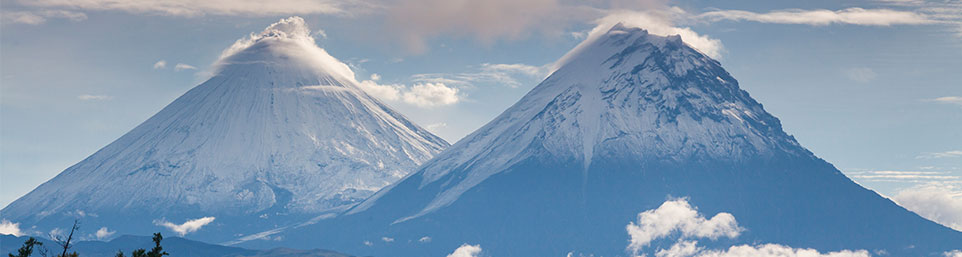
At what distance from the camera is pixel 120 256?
97.6 m

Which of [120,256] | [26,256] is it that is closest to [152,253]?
[120,256]

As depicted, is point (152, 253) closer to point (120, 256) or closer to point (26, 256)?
point (120, 256)

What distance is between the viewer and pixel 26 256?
95625 millimetres

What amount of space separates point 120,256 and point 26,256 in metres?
6.56

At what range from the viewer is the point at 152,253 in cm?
9744

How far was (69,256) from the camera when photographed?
327ft

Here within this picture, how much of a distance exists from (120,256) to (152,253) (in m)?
2.41

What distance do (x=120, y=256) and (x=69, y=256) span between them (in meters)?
4.82

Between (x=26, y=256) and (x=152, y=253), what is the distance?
8848 mm
